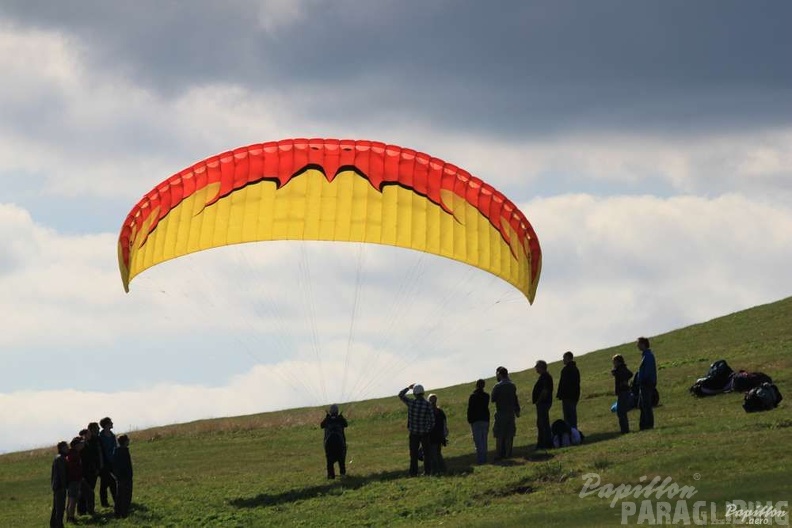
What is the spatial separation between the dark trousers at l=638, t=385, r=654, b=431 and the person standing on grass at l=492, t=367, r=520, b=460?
2.83 metres

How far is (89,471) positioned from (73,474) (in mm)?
977

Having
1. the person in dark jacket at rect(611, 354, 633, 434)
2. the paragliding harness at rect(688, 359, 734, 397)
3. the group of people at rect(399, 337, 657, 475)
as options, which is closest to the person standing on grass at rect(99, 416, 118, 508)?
the group of people at rect(399, 337, 657, 475)

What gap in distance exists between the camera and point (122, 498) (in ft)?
81.1

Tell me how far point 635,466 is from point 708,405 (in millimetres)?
9399

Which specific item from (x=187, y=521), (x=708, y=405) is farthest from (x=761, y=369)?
(x=187, y=521)

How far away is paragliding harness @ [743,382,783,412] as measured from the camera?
27.7 m

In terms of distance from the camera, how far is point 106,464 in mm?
25609

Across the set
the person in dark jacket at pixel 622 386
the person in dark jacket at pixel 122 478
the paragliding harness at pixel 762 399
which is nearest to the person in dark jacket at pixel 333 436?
the person in dark jacket at pixel 122 478

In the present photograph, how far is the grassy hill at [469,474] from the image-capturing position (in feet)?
69.4

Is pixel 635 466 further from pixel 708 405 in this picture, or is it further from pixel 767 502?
pixel 708 405

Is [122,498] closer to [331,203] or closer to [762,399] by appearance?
[331,203]

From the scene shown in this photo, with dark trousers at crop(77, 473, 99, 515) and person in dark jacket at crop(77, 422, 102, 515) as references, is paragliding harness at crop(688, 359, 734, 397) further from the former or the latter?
dark trousers at crop(77, 473, 99, 515)

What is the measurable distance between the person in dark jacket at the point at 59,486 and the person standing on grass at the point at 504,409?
348 inches

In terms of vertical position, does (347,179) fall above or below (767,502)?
above
